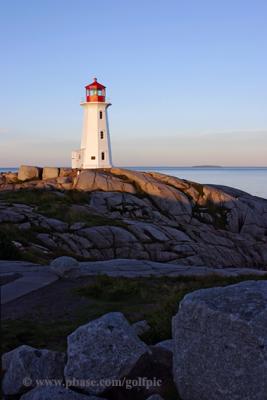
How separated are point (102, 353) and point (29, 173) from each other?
51331 millimetres

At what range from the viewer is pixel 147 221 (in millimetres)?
39719

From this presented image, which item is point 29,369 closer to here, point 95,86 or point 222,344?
point 222,344

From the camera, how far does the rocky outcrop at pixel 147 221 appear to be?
31.5 metres

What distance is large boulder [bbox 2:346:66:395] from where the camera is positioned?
717 cm

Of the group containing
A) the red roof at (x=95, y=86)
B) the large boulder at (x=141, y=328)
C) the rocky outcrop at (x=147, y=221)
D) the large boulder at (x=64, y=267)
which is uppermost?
the red roof at (x=95, y=86)

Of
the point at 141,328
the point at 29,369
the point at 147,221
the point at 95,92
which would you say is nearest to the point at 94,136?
the point at 95,92

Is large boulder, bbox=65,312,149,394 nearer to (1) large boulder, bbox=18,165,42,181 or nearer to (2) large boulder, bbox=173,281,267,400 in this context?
(2) large boulder, bbox=173,281,267,400

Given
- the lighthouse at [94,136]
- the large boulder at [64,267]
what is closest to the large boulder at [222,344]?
the large boulder at [64,267]

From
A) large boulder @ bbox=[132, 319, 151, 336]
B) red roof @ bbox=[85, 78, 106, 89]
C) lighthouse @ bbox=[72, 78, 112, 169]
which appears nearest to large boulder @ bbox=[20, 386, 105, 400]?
large boulder @ bbox=[132, 319, 151, 336]

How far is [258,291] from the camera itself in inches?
261

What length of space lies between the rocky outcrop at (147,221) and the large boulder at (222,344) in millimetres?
18725

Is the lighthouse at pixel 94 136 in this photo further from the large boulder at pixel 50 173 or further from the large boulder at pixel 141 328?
the large boulder at pixel 141 328

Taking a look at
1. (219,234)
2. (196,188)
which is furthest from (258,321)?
(196,188)

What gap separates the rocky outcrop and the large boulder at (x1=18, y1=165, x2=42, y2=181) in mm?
2239
